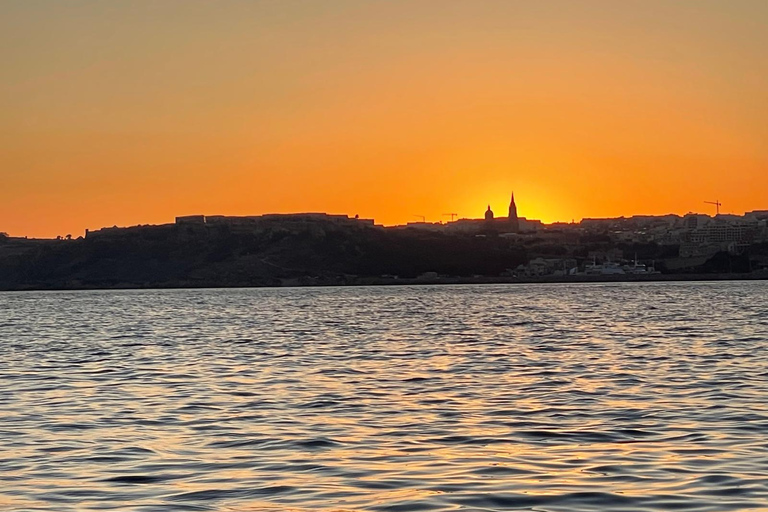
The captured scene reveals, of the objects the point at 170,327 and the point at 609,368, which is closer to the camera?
the point at 609,368

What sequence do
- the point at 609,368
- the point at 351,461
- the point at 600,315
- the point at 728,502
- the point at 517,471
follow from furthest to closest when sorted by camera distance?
the point at 600,315
the point at 609,368
the point at 351,461
the point at 517,471
the point at 728,502

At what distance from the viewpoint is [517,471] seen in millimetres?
13680

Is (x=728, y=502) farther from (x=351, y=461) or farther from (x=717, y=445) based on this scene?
(x=351, y=461)

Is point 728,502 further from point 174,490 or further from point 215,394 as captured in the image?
point 215,394

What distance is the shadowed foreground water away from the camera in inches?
492

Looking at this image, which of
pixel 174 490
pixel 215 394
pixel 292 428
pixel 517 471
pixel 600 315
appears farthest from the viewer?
pixel 600 315

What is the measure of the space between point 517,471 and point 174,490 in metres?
3.97

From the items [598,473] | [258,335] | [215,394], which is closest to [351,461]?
[598,473]

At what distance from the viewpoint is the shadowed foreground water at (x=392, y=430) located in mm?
12484

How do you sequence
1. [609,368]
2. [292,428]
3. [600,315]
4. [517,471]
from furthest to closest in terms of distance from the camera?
[600,315]
[609,368]
[292,428]
[517,471]

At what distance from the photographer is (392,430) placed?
17453mm

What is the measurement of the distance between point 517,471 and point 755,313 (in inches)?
2121

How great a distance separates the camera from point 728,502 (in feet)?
38.2

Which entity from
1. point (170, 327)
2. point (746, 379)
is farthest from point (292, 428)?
point (170, 327)
